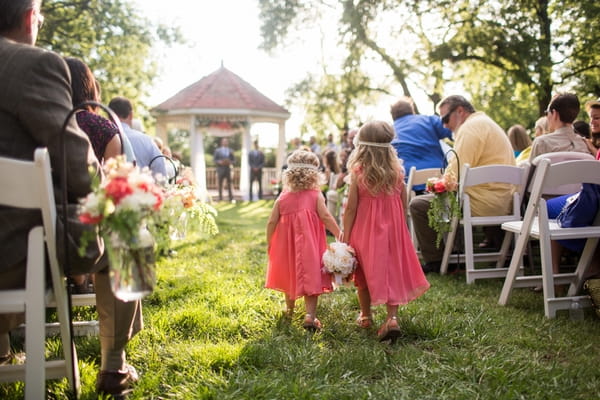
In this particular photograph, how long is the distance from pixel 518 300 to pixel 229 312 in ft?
7.90

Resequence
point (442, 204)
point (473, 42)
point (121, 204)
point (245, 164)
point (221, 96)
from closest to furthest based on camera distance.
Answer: point (121, 204), point (442, 204), point (473, 42), point (245, 164), point (221, 96)

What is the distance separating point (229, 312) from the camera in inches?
160

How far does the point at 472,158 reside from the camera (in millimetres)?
5500

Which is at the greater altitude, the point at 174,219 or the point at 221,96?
the point at 221,96

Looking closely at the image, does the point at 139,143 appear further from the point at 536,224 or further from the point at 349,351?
the point at 536,224

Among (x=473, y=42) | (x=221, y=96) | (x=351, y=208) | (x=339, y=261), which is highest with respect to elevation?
(x=473, y=42)

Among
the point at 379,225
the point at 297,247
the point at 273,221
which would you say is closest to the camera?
the point at 379,225

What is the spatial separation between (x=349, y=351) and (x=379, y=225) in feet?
3.07

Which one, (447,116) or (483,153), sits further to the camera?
(447,116)

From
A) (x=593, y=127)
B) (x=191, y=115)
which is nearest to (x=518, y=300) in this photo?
(x=593, y=127)

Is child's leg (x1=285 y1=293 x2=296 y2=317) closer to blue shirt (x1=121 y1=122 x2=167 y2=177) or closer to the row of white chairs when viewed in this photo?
the row of white chairs

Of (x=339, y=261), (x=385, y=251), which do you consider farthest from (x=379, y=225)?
(x=339, y=261)

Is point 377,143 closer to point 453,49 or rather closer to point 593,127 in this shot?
point 593,127

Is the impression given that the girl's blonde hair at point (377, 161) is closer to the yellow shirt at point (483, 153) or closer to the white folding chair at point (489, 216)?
the white folding chair at point (489, 216)
